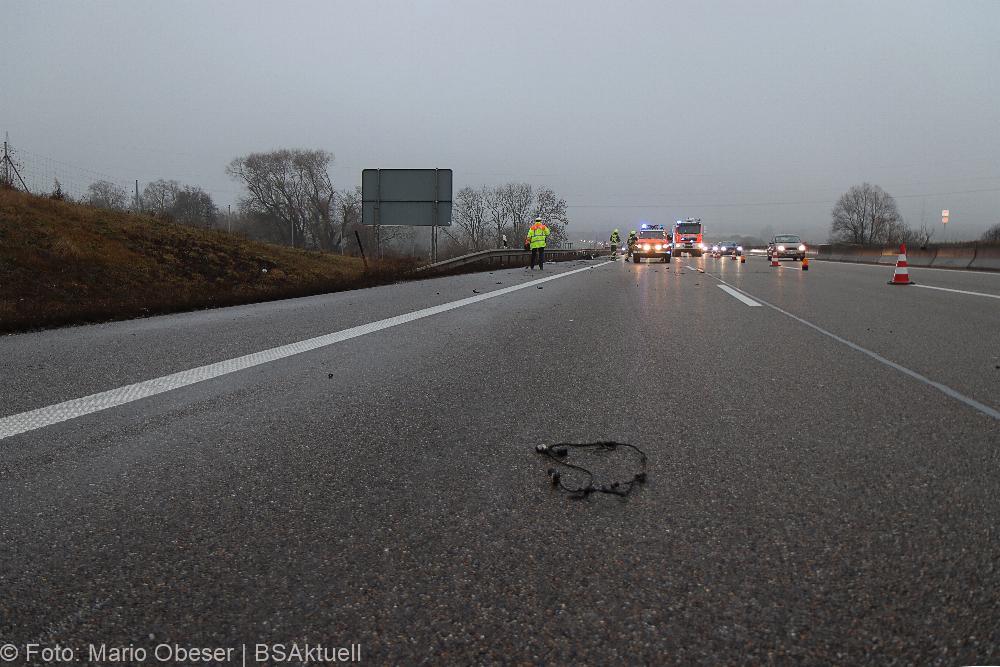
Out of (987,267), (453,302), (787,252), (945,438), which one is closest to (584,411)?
(945,438)

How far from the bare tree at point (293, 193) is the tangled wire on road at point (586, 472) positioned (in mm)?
83444

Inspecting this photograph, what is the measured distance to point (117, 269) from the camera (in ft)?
57.0

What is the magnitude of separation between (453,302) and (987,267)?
26493 mm

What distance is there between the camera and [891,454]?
10.4 ft

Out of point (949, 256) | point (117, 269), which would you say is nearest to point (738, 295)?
point (117, 269)

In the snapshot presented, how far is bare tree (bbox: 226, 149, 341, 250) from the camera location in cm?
8369

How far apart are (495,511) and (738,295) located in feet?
39.1

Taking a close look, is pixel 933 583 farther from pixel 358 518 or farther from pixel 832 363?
pixel 832 363

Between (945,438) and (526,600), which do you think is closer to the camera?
(526,600)

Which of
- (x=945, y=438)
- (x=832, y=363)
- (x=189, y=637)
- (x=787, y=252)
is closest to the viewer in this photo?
(x=189, y=637)

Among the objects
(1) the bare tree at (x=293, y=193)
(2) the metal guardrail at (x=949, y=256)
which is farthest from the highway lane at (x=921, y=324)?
(1) the bare tree at (x=293, y=193)

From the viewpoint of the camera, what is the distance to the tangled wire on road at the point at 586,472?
8.66ft

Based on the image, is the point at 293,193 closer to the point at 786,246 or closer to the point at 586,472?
the point at 786,246

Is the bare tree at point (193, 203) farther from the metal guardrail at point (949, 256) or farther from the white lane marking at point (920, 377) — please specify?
the white lane marking at point (920, 377)
